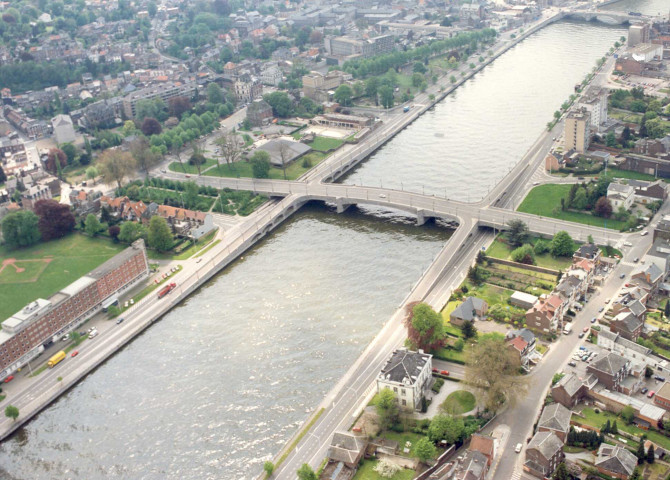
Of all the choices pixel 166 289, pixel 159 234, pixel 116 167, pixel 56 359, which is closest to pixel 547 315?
pixel 166 289

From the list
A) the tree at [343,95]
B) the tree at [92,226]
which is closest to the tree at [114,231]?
the tree at [92,226]

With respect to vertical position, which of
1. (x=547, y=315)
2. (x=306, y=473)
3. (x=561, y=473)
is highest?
(x=547, y=315)

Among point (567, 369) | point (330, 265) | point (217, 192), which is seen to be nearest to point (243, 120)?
point (217, 192)

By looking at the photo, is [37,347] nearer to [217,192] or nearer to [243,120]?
[217,192]

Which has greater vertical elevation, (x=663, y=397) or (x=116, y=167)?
(x=116, y=167)

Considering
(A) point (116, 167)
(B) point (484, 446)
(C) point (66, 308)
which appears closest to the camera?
(B) point (484, 446)

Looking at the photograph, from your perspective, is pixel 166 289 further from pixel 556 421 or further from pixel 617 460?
pixel 617 460

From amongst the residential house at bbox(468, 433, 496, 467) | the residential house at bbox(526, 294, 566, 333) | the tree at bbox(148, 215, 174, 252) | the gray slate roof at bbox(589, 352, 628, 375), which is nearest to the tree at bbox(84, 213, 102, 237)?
the tree at bbox(148, 215, 174, 252)
